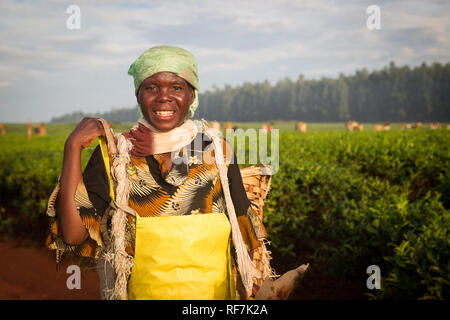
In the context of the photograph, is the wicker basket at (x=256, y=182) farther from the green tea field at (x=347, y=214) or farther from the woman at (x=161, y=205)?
the green tea field at (x=347, y=214)

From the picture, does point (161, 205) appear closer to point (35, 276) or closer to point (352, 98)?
point (35, 276)

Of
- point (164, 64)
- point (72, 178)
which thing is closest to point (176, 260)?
point (72, 178)

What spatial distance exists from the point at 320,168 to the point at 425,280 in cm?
250

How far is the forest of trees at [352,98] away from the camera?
A: 3248 inches

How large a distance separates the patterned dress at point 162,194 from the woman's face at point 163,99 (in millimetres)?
199

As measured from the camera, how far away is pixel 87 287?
494cm

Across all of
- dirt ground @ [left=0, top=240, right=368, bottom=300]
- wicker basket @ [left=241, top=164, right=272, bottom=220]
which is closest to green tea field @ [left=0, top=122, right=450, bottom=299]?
dirt ground @ [left=0, top=240, right=368, bottom=300]

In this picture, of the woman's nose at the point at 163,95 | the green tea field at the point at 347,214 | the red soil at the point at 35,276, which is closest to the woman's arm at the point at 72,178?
the green tea field at the point at 347,214

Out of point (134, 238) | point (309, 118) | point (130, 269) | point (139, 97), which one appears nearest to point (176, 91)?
point (139, 97)

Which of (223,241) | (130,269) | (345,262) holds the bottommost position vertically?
(345,262)

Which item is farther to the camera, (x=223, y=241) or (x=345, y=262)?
(x=345, y=262)

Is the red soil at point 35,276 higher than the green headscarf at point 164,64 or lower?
lower

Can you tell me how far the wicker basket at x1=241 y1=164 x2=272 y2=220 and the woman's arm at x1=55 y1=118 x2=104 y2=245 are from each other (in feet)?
3.39
